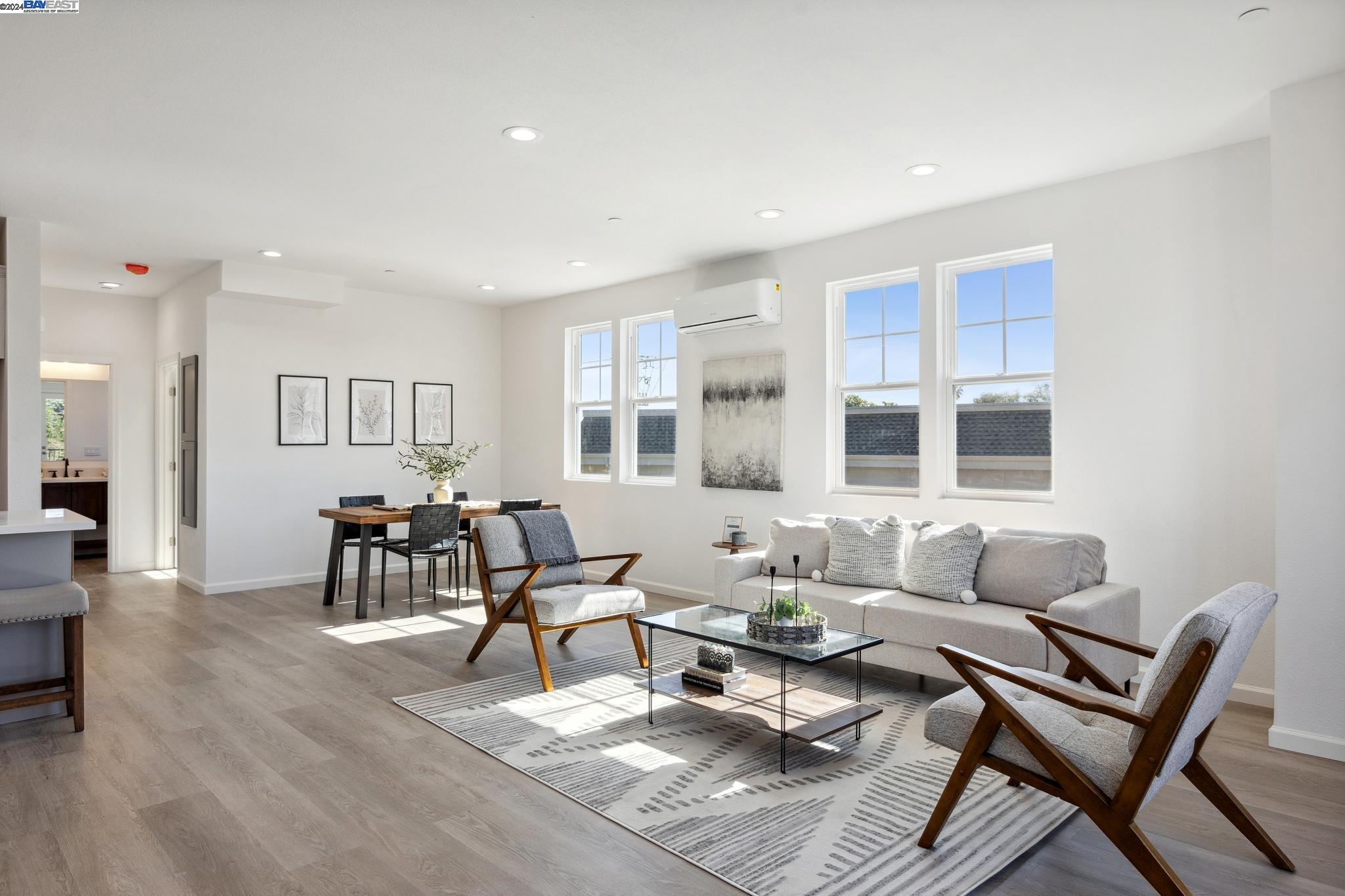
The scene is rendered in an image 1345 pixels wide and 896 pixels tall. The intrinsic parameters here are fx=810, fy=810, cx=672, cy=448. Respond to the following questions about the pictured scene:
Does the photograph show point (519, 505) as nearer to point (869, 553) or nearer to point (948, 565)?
point (869, 553)

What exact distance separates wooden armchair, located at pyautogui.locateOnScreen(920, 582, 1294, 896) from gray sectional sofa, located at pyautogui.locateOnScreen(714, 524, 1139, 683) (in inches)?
35.6

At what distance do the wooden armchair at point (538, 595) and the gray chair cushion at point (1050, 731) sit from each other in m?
2.05

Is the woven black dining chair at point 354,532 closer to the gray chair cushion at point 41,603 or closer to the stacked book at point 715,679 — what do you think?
the gray chair cushion at point 41,603

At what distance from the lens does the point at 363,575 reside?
5.91m

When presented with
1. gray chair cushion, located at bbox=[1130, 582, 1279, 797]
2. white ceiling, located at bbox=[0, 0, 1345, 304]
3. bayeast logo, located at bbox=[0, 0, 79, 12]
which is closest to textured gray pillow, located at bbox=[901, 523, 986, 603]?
gray chair cushion, located at bbox=[1130, 582, 1279, 797]

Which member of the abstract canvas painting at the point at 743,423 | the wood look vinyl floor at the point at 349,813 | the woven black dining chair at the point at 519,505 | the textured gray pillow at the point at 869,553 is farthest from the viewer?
the woven black dining chair at the point at 519,505

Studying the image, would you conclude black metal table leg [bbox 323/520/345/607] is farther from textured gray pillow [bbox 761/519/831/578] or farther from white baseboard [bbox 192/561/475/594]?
textured gray pillow [bbox 761/519/831/578]

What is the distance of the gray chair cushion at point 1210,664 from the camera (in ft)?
6.70

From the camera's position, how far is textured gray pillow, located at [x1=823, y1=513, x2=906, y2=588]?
450 centimetres

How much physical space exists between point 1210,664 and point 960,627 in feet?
5.87

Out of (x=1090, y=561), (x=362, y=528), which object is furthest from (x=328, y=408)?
(x=1090, y=561)

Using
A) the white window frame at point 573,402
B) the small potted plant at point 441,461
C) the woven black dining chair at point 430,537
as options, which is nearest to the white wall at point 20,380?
the woven black dining chair at point 430,537

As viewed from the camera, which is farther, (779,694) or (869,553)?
(869,553)

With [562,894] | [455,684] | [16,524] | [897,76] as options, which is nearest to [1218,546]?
[897,76]
